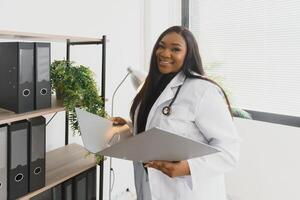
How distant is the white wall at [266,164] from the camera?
7.13 feet

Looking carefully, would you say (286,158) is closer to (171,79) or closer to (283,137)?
(283,137)

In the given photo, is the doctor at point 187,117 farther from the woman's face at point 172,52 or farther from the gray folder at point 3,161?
the gray folder at point 3,161

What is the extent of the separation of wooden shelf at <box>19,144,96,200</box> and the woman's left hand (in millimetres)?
559

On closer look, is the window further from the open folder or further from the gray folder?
the gray folder

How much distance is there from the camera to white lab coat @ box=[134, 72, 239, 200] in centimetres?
123

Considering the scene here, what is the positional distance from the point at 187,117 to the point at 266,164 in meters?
1.33

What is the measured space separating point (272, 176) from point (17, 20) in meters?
2.08

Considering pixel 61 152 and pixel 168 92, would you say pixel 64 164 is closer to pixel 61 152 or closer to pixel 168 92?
pixel 61 152

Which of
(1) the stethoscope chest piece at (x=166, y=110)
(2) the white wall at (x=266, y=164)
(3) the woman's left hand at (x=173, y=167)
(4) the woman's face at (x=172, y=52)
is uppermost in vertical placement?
(4) the woman's face at (x=172, y=52)

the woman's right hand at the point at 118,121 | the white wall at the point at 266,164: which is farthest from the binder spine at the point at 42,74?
the white wall at the point at 266,164

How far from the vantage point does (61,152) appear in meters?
1.87

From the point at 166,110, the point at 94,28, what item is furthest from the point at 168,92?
the point at 94,28

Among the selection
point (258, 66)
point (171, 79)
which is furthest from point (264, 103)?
point (171, 79)

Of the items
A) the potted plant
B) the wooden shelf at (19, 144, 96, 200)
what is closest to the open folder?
the potted plant
